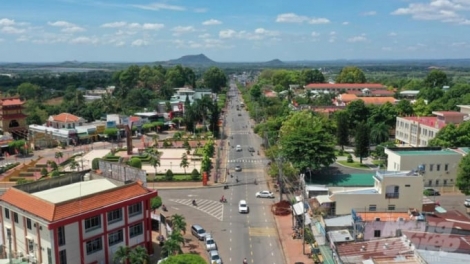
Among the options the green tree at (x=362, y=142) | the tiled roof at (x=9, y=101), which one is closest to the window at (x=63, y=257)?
the green tree at (x=362, y=142)

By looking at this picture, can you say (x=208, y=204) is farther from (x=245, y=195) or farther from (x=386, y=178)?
(x=386, y=178)

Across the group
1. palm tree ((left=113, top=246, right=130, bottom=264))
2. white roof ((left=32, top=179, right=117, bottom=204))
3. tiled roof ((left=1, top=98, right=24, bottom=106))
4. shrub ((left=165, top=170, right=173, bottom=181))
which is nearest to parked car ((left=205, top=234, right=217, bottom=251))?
palm tree ((left=113, top=246, right=130, bottom=264))

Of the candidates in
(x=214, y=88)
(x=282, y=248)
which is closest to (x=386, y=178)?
(x=282, y=248)

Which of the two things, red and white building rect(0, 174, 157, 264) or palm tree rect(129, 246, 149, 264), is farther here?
palm tree rect(129, 246, 149, 264)

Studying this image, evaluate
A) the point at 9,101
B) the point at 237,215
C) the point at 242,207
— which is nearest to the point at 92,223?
the point at 237,215

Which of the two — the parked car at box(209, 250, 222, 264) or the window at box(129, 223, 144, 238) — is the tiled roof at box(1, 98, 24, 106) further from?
the parked car at box(209, 250, 222, 264)

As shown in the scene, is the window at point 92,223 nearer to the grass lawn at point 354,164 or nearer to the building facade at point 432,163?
the building facade at point 432,163
